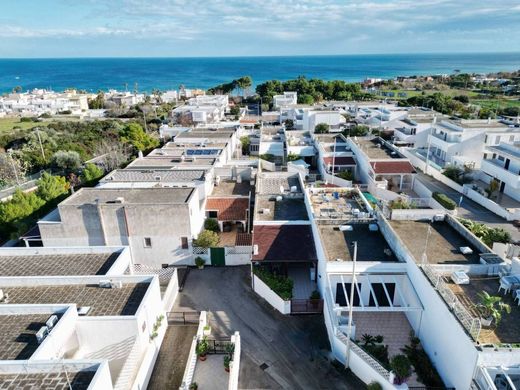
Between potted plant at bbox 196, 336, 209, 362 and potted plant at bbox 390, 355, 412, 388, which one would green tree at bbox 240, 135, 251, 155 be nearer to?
potted plant at bbox 196, 336, 209, 362

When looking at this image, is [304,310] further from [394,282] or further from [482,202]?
[482,202]

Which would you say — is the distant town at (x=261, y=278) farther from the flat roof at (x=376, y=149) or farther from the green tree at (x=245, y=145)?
the green tree at (x=245, y=145)

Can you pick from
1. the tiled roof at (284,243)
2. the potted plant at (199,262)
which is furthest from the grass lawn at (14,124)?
the tiled roof at (284,243)

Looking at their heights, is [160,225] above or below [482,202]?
above

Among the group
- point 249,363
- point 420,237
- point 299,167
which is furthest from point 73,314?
Answer: point 299,167

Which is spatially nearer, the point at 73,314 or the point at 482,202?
the point at 73,314

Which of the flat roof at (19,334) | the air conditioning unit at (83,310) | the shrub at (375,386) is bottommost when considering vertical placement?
the shrub at (375,386)
